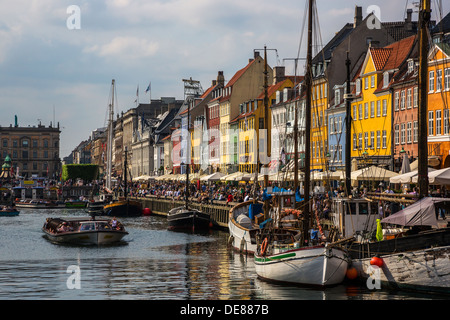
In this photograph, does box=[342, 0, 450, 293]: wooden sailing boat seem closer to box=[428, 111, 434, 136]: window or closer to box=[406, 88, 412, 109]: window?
box=[428, 111, 434, 136]: window

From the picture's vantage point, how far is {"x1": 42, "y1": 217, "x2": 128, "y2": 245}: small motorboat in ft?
211

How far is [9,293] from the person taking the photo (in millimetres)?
36938

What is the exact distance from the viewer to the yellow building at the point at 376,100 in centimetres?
8006

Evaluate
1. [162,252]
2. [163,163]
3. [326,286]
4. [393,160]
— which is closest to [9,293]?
[326,286]

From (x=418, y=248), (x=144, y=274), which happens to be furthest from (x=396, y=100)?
(x=418, y=248)

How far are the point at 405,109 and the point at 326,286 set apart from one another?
4401 centimetres

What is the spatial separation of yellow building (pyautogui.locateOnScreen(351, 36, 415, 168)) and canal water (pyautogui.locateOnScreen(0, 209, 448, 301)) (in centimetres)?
2025

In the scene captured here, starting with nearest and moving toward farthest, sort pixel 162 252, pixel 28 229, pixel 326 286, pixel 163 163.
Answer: pixel 326 286 → pixel 162 252 → pixel 28 229 → pixel 163 163

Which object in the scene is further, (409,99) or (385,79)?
(385,79)

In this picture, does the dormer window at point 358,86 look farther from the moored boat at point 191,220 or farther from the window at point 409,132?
the moored boat at point 191,220

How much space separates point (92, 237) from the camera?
64312 millimetres
